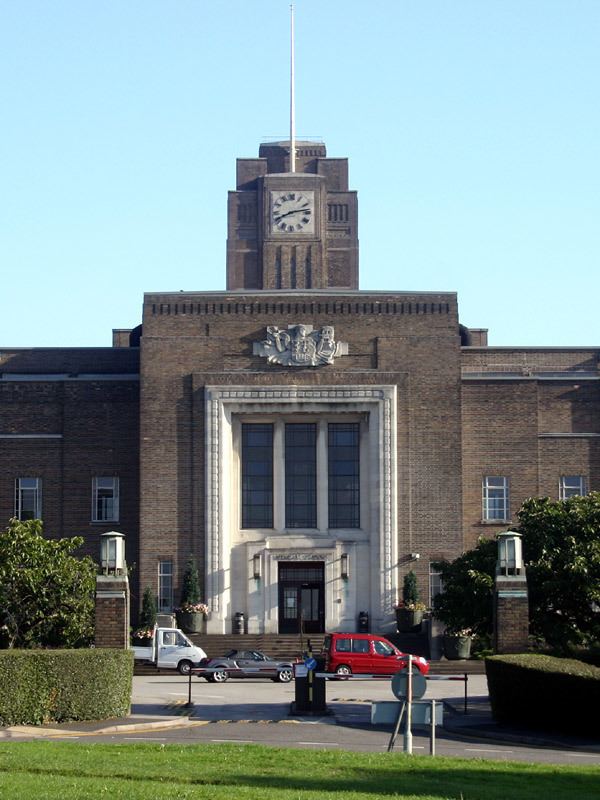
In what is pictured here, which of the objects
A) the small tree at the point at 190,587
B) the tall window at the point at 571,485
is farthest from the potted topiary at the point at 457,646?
the small tree at the point at 190,587

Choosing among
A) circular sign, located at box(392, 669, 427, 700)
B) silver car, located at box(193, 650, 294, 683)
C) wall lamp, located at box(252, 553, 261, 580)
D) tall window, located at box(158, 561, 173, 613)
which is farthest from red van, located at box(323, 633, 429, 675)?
circular sign, located at box(392, 669, 427, 700)

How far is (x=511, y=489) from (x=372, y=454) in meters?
5.56

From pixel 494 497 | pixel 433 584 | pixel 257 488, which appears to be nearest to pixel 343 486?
pixel 257 488

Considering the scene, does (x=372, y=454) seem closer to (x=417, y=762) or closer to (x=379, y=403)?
(x=379, y=403)

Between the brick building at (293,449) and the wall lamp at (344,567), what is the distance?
0.08m

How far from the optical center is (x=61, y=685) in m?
29.9

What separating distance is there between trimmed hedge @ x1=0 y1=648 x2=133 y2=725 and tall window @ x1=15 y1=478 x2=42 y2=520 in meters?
27.0

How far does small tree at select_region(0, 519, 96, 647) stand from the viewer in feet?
127

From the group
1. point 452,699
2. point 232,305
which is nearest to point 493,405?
point 232,305

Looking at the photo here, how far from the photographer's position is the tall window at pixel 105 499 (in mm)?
57938

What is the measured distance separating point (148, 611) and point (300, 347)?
11.0 metres

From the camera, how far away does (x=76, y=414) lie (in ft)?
191

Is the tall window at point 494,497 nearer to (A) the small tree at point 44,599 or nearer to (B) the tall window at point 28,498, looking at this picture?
(B) the tall window at point 28,498

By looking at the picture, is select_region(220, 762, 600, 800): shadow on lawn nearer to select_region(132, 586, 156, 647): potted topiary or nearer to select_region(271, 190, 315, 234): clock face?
select_region(132, 586, 156, 647): potted topiary
